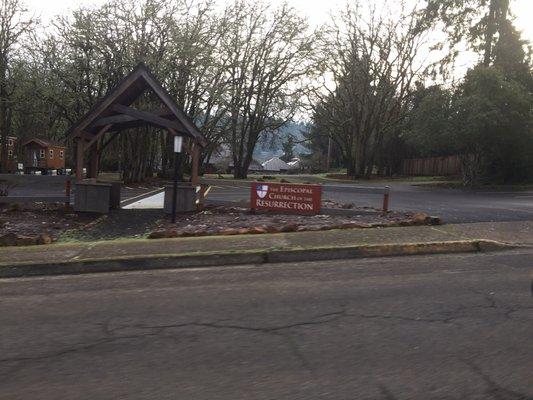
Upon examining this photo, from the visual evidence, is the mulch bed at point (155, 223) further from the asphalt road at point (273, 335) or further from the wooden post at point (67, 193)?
the asphalt road at point (273, 335)

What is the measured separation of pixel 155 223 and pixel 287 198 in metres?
3.56

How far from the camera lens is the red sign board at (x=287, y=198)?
47.1 feet

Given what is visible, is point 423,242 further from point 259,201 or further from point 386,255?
point 259,201

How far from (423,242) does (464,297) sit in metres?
3.18

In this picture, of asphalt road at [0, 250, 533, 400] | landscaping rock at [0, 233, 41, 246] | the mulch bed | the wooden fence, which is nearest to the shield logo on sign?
the mulch bed

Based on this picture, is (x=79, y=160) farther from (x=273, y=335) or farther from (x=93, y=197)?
(x=273, y=335)

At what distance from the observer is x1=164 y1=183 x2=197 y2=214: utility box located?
50.8 feet

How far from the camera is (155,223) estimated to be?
46.0 feet

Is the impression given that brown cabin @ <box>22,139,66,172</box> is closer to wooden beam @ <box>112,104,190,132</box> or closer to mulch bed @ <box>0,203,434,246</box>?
mulch bed @ <box>0,203,434,246</box>

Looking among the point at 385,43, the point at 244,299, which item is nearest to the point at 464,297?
the point at 244,299

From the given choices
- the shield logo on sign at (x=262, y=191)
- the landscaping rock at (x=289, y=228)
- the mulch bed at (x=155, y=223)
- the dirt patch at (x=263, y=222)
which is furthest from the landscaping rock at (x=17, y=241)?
the shield logo on sign at (x=262, y=191)

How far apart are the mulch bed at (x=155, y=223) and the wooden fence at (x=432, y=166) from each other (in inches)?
1322

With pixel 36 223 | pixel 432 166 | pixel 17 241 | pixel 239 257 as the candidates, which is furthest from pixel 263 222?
pixel 432 166

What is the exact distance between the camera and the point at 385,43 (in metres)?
43.2
